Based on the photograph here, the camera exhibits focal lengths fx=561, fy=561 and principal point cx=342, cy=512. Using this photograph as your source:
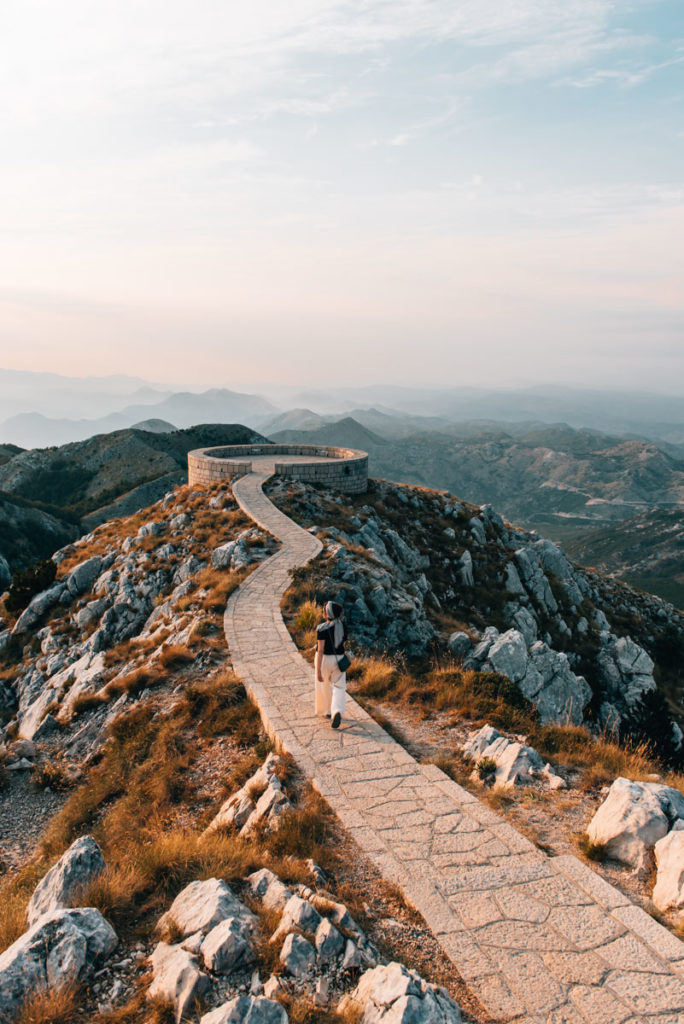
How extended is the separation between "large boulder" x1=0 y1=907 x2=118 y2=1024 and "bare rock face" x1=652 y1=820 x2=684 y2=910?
5.49m

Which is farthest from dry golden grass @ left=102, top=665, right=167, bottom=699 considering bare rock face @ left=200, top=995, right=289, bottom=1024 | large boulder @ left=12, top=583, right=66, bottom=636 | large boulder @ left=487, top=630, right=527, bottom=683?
large boulder @ left=12, top=583, right=66, bottom=636

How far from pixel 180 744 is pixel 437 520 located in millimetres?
→ 26271

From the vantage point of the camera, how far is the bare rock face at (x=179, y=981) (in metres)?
4.46

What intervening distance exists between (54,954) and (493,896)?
14.0 ft

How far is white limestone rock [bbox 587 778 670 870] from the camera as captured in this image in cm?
651

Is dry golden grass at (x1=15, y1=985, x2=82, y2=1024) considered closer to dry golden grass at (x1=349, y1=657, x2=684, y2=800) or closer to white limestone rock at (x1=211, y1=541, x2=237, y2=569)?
dry golden grass at (x1=349, y1=657, x2=684, y2=800)

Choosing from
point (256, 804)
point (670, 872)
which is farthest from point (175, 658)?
point (670, 872)

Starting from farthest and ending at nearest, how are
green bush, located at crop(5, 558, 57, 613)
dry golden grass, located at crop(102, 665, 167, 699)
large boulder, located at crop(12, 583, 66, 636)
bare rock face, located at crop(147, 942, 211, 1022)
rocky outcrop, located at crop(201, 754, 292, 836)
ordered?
green bush, located at crop(5, 558, 57, 613)
large boulder, located at crop(12, 583, 66, 636)
dry golden grass, located at crop(102, 665, 167, 699)
rocky outcrop, located at crop(201, 754, 292, 836)
bare rock face, located at crop(147, 942, 211, 1022)

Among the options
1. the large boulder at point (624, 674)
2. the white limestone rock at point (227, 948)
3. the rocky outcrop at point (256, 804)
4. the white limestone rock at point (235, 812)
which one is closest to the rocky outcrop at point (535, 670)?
the large boulder at point (624, 674)

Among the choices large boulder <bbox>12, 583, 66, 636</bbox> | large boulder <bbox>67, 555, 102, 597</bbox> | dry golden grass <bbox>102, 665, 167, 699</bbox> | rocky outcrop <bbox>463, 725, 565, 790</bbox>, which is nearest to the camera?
rocky outcrop <bbox>463, 725, 565, 790</bbox>

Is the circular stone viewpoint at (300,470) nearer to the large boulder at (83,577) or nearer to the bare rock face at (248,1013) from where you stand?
the large boulder at (83,577)

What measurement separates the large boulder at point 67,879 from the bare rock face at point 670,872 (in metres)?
5.98

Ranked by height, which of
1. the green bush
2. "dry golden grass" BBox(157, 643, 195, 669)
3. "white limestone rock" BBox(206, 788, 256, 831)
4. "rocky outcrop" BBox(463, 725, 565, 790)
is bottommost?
the green bush

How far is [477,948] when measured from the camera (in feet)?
17.4
